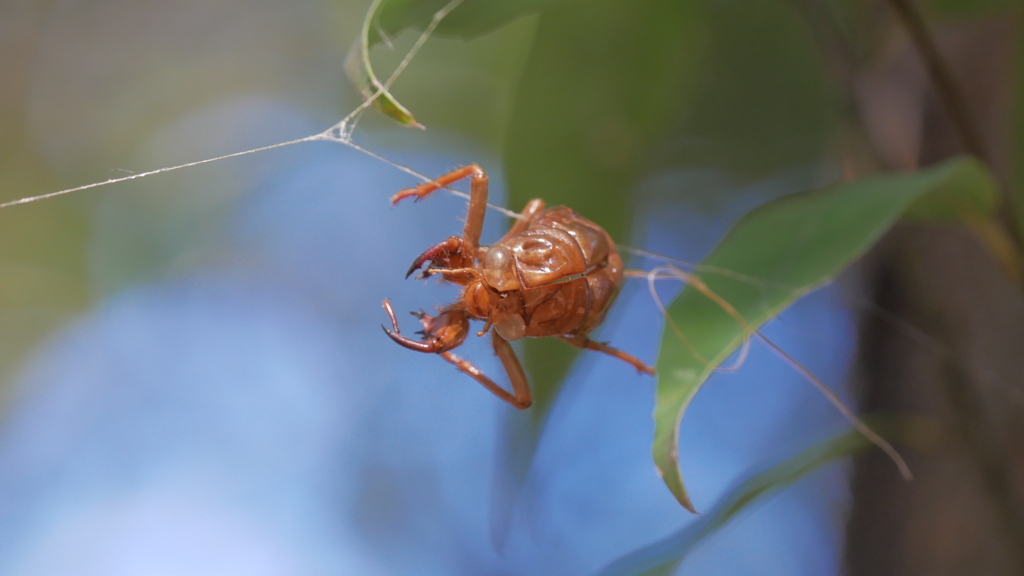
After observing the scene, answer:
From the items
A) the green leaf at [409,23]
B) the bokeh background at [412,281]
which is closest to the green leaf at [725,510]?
the bokeh background at [412,281]

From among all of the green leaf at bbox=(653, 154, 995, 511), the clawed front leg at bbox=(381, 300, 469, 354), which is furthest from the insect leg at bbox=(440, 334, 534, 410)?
the green leaf at bbox=(653, 154, 995, 511)

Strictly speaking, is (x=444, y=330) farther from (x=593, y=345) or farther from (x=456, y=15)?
(x=456, y=15)

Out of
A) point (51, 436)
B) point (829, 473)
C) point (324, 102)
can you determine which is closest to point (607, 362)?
point (829, 473)

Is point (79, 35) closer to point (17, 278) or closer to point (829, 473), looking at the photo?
point (17, 278)

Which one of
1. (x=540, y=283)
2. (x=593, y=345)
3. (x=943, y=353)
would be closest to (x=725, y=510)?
(x=593, y=345)

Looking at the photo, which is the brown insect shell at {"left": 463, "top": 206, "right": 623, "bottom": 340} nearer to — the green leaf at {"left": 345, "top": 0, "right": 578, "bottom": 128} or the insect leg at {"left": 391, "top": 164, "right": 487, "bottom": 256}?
the insect leg at {"left": 391, "top": 164, "right": 487, "bottom": 256}

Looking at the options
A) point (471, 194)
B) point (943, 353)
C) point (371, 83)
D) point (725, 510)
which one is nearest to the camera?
point (371, 83)

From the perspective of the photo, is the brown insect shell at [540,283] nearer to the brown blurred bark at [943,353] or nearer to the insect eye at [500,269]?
the insect eye at [500,269]
